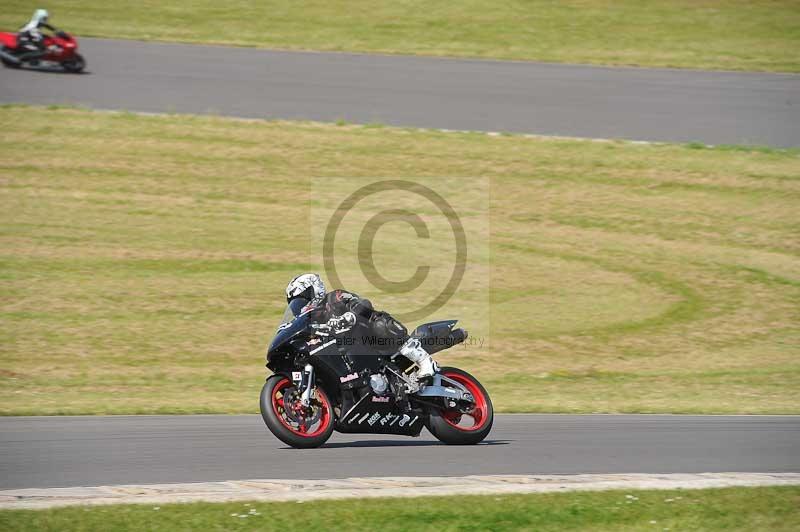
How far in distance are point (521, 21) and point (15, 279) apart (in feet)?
72.0

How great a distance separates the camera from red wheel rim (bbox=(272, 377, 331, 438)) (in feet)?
34.1

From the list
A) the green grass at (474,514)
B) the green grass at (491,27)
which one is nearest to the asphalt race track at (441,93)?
the green grass at (491,27)

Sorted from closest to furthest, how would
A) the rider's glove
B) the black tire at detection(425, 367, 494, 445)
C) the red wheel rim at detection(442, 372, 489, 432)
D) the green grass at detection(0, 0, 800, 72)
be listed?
the rider's glove
the black tire at detection(425, 367, 494, 445)
the red wheel rim at detection(442, 372, 489, 432)
the green grass at detection(0, 0, 800, 72)

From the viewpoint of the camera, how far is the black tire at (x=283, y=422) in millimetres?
10164

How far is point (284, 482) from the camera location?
9156 millimetres

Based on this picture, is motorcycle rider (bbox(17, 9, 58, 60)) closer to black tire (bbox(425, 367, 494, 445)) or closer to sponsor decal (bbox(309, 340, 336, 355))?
sponsor decal (bbox(309, 340, 336, 355))

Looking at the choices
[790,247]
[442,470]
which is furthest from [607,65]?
[442,470]

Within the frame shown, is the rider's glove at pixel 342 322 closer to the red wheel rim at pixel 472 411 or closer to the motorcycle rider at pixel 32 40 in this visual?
the red wheel rim at pixel 472 411

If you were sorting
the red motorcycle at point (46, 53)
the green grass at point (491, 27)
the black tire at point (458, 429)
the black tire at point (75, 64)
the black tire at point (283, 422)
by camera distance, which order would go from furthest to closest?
the green grass at point (491, 27), the black tire at point (75, 64), the red motorcycle at point (46, 53), the black tire at point (458, 429), the black tire at point (283, 422)

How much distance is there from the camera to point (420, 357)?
1070 cm

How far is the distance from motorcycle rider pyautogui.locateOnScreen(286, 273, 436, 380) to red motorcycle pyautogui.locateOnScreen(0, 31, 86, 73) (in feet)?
67.2

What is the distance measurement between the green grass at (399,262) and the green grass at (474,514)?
182 inches

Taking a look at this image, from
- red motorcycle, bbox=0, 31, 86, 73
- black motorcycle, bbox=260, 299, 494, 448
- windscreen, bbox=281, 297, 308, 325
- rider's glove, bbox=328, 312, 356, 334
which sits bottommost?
black motorcycle, bbox=260, 299, 494, 448

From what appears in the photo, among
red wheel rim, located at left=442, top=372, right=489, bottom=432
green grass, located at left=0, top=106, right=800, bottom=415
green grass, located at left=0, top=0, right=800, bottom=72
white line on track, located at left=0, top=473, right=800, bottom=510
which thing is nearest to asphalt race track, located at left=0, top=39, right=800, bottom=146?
green grass, located at left=0, top=106, right=800, bottom=415
